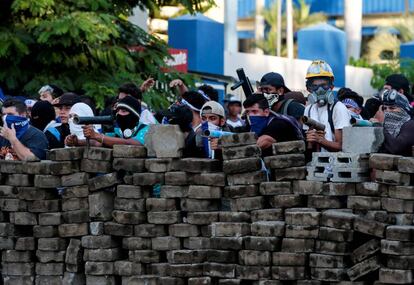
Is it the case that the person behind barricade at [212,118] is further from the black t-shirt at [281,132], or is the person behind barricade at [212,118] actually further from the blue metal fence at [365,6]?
the blue metal fence at [365,6]

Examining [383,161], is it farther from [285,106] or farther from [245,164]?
[285,106]

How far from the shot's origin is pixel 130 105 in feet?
39.2

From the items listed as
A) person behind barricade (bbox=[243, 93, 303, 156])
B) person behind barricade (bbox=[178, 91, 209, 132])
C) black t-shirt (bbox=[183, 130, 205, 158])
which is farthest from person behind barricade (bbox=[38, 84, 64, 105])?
person behind barricade (bbox=[243, 93, 303, 156])

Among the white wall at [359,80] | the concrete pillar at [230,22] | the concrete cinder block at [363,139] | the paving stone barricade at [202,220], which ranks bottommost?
the paving stone barricade at [202,220]

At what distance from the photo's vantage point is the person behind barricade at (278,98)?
12.3 metres

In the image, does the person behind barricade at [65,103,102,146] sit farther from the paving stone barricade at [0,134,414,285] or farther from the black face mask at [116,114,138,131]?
the paving stone barricade at [0,134,414,285]

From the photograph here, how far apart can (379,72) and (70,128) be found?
21.6 meters

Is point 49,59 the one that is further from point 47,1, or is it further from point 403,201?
point 403,201

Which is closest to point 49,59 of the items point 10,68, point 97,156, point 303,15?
point 10,68

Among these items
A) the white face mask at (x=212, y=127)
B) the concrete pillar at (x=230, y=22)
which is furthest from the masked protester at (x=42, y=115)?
the concrete pillar at (x=230, y=22)

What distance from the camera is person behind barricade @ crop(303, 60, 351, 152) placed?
11414mm

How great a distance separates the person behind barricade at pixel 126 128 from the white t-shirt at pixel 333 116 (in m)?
1.46

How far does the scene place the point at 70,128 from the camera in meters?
12.9

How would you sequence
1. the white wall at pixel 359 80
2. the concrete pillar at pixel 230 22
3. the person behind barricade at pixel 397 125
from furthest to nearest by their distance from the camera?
the concrete pillar at pixel 230 22 → the white wall at pixel 359 80 → the person behind barricade at pixel 397 125
